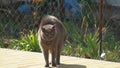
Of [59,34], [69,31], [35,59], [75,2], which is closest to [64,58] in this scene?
[35,59]

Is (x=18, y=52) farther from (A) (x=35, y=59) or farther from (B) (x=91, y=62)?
(B) (x=91, y=62)

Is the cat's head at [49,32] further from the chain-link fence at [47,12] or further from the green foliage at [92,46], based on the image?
the chain-link fence at [47,12]

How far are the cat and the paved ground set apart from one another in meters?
0.25

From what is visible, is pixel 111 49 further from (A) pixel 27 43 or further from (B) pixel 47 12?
(B) pixel 47 12

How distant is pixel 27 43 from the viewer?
34.2 ft

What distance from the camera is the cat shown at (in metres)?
7.35

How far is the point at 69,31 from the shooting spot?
422 inches

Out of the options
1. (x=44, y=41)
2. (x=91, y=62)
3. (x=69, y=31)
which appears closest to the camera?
(x=44, y=41)

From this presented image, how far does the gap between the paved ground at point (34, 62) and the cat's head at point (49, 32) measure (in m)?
0.72

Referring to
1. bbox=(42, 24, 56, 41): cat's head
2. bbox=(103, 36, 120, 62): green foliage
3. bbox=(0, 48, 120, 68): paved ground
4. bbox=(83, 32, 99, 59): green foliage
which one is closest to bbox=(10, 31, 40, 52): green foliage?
bbox=(0, 48, 120, 68): paved ground

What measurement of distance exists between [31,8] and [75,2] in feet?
4.78

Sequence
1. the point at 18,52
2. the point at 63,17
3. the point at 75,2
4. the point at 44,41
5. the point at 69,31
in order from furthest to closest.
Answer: the point at 75,2, the point at 63,17, the point at 69,31, the point at 18,52, the point at 44,41

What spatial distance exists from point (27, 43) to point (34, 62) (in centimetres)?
217

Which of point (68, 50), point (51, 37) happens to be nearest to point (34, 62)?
point (51, 37)
